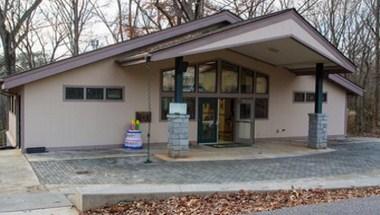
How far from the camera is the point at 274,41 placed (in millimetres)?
14680

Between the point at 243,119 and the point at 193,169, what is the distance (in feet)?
23.0

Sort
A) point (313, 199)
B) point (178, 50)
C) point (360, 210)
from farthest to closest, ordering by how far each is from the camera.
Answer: point (178, 50)
point (313, 199)
point (360, 210)

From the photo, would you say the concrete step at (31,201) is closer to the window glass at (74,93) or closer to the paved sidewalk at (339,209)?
the paved sidewalk at (339,209)

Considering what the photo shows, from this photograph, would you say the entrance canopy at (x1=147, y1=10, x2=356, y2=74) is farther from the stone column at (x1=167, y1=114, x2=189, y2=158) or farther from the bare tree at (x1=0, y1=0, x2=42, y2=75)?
the bare tree at (x1=0, y1=0, x2=42, y2=75)

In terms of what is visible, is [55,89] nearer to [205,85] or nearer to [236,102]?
[205,85]

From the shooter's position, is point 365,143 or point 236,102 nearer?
point 236,102

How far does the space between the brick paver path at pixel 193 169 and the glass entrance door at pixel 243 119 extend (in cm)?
386

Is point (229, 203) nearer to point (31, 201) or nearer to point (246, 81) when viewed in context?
point (31, 201)

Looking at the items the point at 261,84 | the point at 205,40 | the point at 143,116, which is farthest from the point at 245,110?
the point at 205,40

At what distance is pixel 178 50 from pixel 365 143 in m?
11.1

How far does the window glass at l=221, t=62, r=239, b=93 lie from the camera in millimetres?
17812

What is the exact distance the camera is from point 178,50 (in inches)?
518

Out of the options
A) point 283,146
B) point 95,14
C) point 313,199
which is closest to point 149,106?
point 283,146

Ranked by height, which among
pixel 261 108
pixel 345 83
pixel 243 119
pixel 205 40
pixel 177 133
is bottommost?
pixel 177 133
